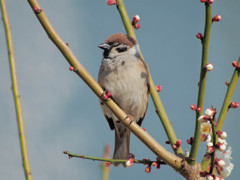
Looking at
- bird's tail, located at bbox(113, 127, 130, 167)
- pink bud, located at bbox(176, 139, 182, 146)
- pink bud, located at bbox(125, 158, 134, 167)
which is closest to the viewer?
pink bud, located at bbox(125, 158, 134, 167)

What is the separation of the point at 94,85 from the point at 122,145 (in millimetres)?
2073

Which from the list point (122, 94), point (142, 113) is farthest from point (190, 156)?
point (142, 113)

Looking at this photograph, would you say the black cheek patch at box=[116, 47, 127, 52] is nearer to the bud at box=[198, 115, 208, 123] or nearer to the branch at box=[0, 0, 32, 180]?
the bud at box=[198, 115, 208, 123]

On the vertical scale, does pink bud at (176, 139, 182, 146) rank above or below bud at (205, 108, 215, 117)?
below

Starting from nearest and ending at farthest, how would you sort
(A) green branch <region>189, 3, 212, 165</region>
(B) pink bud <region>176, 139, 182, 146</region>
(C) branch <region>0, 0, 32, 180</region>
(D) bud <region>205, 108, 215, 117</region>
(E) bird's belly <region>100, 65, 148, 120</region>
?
(C) branch <region>0, 0, 32, 180</region> < (D) bud <region>205, 108, 215, 117</region> < (A) green branch <region>189, 3, 212, 165</region> < (B) pink bud <region>176, 139, 182, 146</region> < (E) bird's belly <region>100, 65, 148, 120</region>

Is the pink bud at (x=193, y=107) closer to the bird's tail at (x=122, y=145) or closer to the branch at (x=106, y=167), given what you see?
the branch at (x=106, y=167)

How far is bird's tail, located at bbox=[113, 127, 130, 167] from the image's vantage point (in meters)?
3.98

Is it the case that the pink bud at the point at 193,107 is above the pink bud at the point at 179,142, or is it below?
above

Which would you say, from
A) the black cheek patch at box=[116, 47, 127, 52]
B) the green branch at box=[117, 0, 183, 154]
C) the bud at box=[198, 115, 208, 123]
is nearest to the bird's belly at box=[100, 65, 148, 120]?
the black cheek patch at box=[116, 47, 127, 52]

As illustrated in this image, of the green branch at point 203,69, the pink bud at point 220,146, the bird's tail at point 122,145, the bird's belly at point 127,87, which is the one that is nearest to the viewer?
the pink bud at point 220,146

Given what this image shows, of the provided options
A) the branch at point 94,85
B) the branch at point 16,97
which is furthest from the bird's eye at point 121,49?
the branch at point 16,97

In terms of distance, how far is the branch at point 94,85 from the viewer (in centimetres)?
193

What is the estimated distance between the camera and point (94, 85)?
82.7 inches

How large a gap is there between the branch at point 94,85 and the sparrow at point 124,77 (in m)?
1.27
